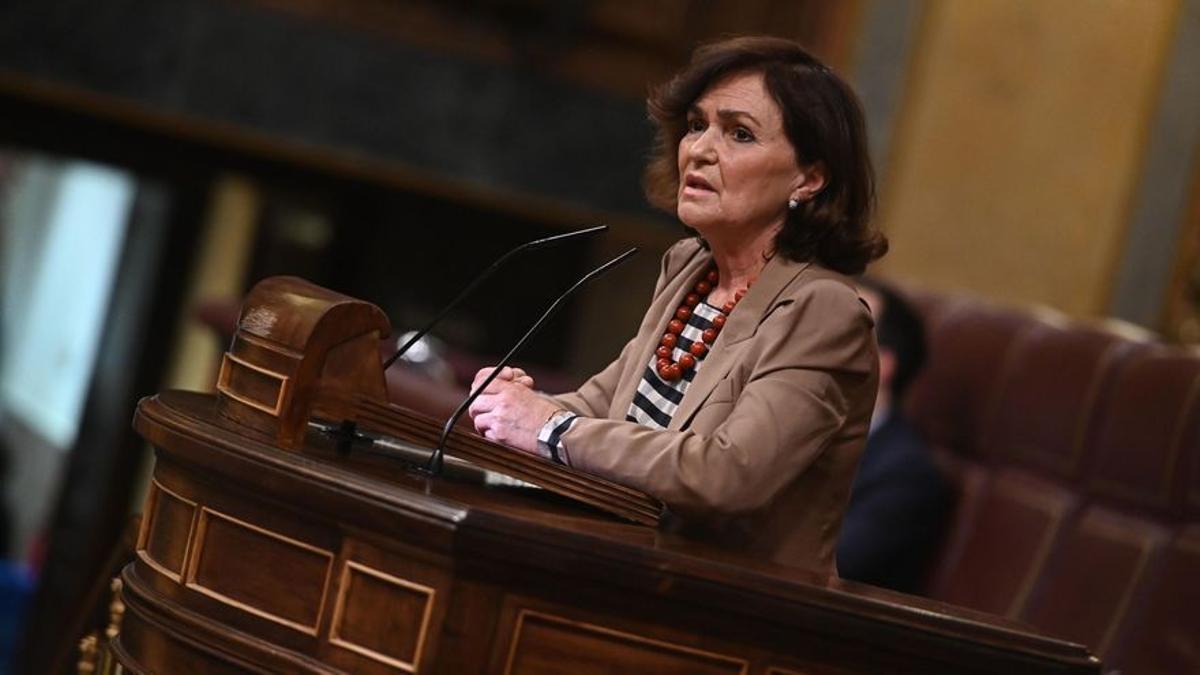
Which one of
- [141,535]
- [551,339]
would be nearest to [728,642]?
[141,535]

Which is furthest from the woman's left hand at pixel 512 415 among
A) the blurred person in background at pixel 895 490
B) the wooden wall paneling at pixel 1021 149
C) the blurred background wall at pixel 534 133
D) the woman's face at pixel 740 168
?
the wooden wall paneling at pixel 1021 149

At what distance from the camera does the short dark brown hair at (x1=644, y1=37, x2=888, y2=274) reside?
212 centimetres

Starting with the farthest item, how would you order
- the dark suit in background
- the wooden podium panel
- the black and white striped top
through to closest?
the dark suit in background, the black and white striped top, the wooden podium panel

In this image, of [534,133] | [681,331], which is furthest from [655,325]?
[534,133]

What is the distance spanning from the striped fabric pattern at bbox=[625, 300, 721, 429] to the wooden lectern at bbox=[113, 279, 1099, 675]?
183 mm

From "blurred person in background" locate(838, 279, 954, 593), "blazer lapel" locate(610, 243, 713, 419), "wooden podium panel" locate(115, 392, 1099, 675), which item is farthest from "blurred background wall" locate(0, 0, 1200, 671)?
"wooden podium panel" locate(115, 392, 1099, 675)

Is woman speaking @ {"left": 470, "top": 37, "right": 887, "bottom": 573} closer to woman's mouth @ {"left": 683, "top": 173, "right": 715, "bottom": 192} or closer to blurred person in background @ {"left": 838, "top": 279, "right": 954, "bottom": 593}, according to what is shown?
woman's mouth @ {"left": 683, "top": 173, "right": 715, "bottom": 192}

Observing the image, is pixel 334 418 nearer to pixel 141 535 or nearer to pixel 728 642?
pixel 141 535

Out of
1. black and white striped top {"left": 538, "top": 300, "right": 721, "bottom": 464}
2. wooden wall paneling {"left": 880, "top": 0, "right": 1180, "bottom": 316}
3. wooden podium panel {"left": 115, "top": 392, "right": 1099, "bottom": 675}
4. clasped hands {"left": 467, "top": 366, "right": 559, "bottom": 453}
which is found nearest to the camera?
wooden podium panel {"left": 115, "top": 392, "right": 1099, "bottom": 675}

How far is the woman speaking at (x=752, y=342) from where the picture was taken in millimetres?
1963

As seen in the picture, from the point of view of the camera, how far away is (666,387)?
2.18 meters

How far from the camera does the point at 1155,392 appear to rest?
3.50 meters

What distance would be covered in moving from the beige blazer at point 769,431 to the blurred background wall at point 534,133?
2.90 m

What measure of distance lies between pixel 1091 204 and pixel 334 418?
379 centimetres
